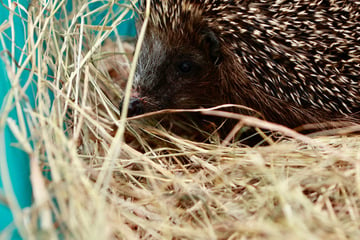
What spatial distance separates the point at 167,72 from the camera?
2.86 m

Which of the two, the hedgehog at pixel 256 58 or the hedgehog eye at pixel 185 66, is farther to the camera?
the hedgehog eye at pixel 185 66

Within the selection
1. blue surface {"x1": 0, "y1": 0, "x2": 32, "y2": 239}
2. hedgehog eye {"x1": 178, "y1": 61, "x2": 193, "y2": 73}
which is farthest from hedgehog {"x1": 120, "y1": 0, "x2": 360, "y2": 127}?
blue surface {"x1": 0, "y1": 0, "x2": 32, "y2": 239}

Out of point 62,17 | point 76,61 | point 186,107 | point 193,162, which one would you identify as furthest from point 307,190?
point 62,17

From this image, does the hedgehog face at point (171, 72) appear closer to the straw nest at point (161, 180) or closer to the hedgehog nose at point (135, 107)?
the hedgehog nose at point (135, 107)

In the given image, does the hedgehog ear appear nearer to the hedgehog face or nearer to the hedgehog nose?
the hedgehog face

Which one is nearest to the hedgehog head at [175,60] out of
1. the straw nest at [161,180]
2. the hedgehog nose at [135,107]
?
the hedgehog nose at [135,107]

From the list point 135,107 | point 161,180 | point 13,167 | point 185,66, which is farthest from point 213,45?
point 13,167

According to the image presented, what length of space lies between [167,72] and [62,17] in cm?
98

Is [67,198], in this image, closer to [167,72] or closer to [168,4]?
[167,72]

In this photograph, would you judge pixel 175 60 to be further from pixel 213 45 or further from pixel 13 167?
pixel 13 167

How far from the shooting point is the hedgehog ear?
2.75m

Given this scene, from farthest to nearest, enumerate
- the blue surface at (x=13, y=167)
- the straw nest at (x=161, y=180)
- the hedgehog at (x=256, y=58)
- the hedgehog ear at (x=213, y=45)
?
1. the hedgehog ear at (x=213, y=45)
2. the hedgehog at (x=256, y=58)
3. the blue surface at (x=13, y=167)
4. the straw nest at (x=161, y=180)

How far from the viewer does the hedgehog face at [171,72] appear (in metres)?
2.82

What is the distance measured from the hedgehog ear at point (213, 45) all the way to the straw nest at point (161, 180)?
512 millimetres
